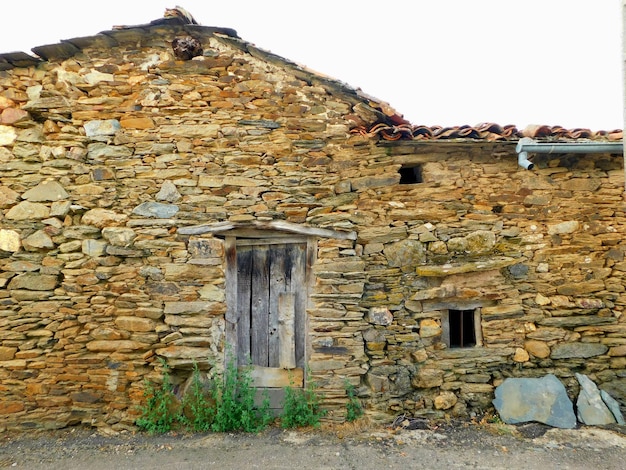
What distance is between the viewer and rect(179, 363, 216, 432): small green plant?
3.99 meters

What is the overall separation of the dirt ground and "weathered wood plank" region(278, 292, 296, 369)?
72cm

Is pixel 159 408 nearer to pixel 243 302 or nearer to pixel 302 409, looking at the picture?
pixel 243 302

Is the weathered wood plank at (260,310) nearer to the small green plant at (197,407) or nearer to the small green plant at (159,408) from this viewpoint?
the small green plant at (197,407)

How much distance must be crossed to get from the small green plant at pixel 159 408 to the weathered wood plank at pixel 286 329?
117cm

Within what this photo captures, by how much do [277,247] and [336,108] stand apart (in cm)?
168

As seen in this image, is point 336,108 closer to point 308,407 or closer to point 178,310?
point 178,310

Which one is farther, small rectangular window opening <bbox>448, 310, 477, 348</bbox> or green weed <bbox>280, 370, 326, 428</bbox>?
small rectangular window opening <bbox>448, 310, 477, 348</bbox>

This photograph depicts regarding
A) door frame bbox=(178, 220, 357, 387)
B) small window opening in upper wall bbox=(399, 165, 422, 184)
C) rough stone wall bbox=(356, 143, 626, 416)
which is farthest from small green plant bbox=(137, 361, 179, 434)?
small window opening in upper wall bbox=(399, 165, 422, 184)

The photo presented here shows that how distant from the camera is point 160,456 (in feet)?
11.7

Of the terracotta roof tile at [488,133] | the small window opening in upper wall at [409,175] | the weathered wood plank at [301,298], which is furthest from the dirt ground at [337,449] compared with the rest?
the terracotta roof tile at [488,133]

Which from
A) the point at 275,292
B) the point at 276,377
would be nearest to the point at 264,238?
the point at 275,292

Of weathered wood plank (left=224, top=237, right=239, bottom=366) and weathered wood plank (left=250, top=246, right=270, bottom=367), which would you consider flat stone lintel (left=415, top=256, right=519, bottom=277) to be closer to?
weathered wood plank (left=250, top=246, right=270, bottom=367)

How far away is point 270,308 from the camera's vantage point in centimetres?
445

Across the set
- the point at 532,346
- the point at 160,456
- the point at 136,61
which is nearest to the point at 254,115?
the point at 136,61
